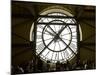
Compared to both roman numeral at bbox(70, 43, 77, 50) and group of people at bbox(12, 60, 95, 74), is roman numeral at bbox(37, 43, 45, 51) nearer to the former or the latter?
group of people at bbox(12, 60, 95, 74)

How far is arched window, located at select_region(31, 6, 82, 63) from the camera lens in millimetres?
1325

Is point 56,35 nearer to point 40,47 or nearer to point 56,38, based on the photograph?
point 56,38

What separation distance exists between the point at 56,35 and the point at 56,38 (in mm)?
21

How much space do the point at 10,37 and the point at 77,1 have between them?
532 mm

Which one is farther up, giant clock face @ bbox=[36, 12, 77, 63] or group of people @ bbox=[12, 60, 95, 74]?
giant clock face @ bbox=[36, 12, 77, 63]

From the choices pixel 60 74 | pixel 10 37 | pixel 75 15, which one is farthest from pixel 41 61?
pixel 75 15

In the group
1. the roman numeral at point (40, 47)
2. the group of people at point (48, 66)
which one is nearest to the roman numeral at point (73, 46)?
the group of people at point (48, 66)

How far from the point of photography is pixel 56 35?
134 cm

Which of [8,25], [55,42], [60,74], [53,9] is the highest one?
[53,9]

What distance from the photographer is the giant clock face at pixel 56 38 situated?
4.34 feet

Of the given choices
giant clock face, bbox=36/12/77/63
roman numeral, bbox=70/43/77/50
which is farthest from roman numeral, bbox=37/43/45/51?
roman numeral, bbox=70/43/77/50

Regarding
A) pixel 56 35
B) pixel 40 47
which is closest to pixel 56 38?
pixel 56 35

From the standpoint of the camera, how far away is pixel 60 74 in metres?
1.32

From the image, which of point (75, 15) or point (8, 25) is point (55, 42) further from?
point (8, 25)
